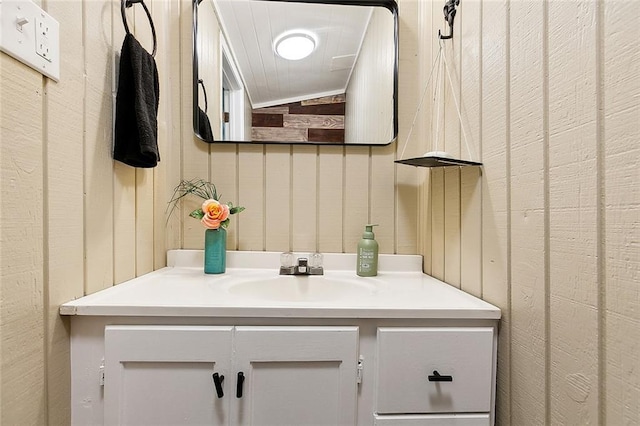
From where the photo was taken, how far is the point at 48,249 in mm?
670

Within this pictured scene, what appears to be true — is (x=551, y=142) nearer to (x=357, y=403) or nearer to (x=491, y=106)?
(x=491, y=106)

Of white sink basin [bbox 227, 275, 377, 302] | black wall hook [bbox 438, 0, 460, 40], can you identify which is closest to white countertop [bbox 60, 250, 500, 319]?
white sink basin [bbox 227, 275, 377, 302]

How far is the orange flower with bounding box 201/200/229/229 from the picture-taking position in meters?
1.09

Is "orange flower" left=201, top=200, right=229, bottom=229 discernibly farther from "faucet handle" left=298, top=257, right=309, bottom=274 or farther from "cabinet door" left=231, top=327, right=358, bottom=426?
"cabinet door" left=231, top=327, right=358, bottom=426

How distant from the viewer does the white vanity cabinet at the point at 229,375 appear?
2.31 feet

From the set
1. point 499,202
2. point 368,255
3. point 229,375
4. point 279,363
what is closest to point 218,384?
point 229,375

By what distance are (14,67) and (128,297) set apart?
0.50 meters

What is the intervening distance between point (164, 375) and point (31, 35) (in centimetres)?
70

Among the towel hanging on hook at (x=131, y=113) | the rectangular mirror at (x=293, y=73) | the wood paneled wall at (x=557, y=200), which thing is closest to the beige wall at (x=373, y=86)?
the rectangular mirror at (x=293, y=73)

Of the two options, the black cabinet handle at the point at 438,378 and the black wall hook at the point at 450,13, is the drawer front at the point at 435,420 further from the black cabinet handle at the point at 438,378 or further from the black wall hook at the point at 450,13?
the black wall hook at the point at 450,13

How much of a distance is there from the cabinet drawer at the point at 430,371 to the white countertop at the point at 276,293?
50 millimetres

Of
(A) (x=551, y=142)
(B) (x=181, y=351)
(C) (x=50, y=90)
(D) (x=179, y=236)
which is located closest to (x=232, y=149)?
(D) (x=179, y=236)

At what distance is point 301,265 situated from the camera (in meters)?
1.17

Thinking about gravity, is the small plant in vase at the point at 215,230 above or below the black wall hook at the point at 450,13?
below
